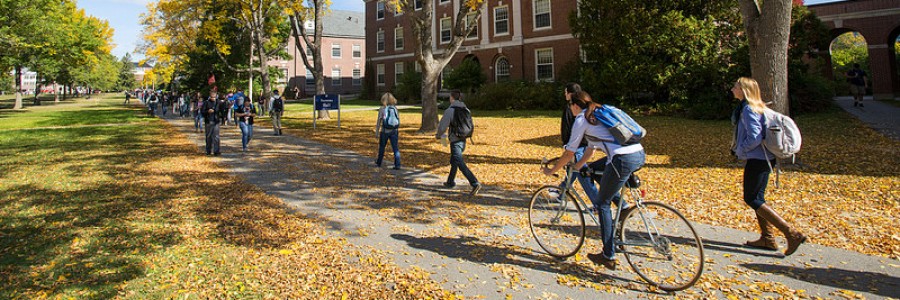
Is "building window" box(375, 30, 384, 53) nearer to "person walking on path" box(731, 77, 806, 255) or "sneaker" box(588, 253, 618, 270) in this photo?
"person walking on path" box(731, 77, 806, 255)

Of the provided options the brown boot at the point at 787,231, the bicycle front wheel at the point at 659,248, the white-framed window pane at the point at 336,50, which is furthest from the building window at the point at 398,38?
the bicycle front wheel at the point at 659,248

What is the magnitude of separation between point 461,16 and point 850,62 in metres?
37.7

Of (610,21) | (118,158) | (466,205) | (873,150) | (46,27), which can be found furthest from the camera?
(46,27)

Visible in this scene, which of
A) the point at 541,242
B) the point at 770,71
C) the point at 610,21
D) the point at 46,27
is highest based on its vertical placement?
the point at 46,27

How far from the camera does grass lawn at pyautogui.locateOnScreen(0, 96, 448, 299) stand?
14.0 feet

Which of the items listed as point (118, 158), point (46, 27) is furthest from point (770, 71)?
point (46, 27)

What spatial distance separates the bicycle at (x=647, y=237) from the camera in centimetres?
406

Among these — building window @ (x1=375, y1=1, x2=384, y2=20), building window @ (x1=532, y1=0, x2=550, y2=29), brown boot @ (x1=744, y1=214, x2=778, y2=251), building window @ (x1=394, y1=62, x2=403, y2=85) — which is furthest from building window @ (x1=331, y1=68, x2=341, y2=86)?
brown boot @ (x1=744, y1=214, x2=778, y2=251)

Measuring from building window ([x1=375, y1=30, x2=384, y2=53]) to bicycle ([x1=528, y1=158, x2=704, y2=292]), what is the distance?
133 ft

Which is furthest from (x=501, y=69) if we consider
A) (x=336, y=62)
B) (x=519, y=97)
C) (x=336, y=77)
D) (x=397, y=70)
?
(x=336, y=62)

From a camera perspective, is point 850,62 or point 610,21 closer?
A: point 610,21

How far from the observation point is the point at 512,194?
782cm

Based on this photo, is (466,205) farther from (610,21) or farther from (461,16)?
(610,21)

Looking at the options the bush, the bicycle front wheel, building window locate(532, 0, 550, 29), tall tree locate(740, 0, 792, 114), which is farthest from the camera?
building window locate(532, 0, 550, 29)
